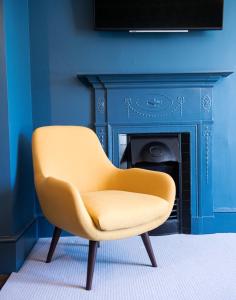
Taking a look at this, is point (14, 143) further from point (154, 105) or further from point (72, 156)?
point (154, 105)

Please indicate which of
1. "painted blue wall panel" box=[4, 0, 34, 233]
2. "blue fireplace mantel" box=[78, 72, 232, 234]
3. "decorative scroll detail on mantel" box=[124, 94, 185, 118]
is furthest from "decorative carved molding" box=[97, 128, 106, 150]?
"painted blue wall panel" box=[4, 0, 34, 233]

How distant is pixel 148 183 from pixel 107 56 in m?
1.11

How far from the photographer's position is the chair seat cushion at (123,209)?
1.65 m

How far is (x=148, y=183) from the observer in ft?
6.70

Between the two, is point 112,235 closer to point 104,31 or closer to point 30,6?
point 104,31

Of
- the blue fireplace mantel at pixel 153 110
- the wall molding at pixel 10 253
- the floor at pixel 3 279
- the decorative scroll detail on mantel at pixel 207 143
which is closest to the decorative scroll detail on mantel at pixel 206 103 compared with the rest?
the blue fireplace mantel at pixel 153 110

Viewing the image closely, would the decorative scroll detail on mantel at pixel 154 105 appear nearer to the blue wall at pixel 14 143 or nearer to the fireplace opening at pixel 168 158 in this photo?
the fireplace opening at pixel 168 158

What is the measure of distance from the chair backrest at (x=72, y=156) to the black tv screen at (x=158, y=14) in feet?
2.85

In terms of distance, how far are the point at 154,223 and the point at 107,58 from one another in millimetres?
1375

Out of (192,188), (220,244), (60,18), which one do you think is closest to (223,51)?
(192,188)

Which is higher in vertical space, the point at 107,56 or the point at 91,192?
the point at 107,56

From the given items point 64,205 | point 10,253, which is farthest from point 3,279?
point 64,205

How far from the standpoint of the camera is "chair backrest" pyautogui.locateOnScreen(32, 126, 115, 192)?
207 cm

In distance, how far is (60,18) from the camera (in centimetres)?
254
